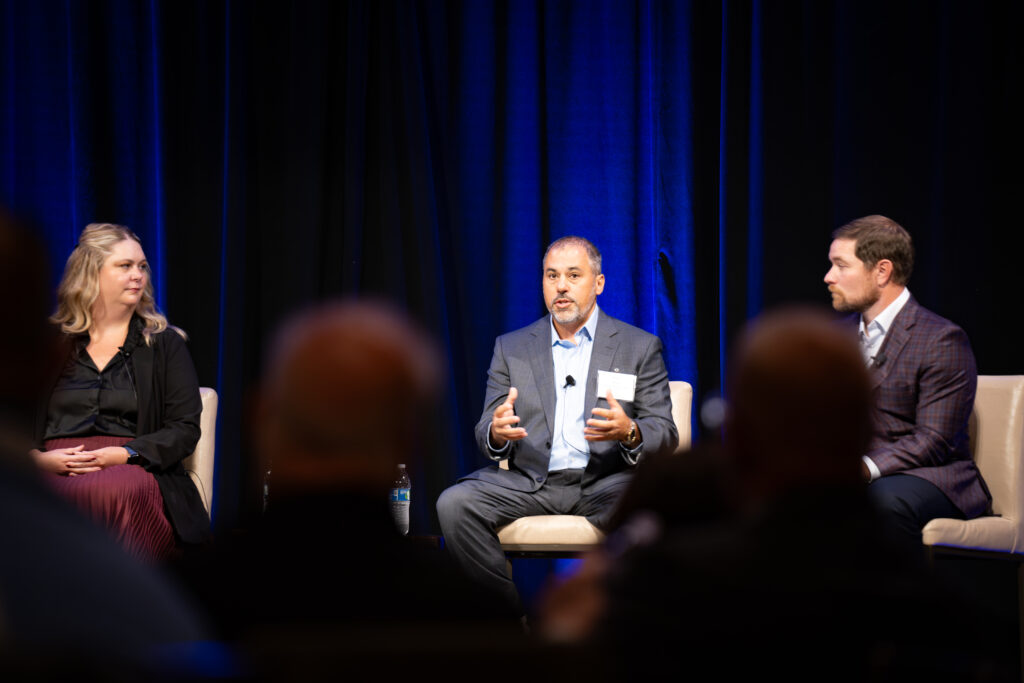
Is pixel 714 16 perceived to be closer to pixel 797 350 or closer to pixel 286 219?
pixel 286 219

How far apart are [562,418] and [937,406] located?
140 cm

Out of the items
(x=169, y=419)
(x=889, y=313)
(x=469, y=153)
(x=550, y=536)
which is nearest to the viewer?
(x=550, y=536)

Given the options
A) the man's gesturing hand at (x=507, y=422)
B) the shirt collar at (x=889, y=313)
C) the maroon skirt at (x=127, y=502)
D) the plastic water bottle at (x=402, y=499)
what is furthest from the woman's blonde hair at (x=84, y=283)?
the shirt collar at (x=889, y=313)

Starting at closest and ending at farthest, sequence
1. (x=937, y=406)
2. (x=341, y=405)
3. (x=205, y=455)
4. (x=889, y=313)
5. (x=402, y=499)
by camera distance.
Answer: (x=341, y=405) → (x=937, y=406) → (x=889, y=313) → (x=205, y=455) → (x=402, y=499)

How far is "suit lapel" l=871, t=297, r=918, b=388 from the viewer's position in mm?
3449

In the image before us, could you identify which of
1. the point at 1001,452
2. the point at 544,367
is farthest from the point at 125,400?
the point at 1001,452

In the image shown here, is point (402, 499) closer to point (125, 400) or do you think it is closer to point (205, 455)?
point (205, 455)

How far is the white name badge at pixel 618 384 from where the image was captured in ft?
12.1

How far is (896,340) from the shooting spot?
347 centimetres

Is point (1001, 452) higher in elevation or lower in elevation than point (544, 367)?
lower

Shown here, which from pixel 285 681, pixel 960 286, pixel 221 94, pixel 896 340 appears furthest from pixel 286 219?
pixel 285 681

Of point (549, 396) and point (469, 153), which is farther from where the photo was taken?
point (469, 153)

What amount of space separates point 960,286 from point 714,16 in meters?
1.64

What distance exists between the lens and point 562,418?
389 centimetres
